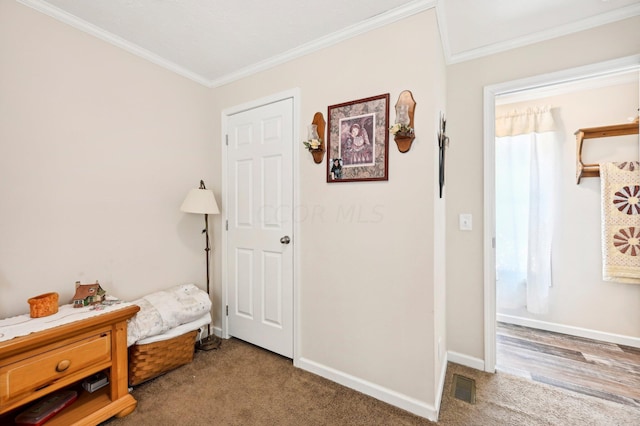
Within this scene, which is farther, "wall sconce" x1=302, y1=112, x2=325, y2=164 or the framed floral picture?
"wall sconce" x1=302, y1=112, x2=325, y2=164

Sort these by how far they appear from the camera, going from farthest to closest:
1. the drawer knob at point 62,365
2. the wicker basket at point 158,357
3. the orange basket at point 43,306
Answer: the wicker basket at point 158,357 < the orange basket at point 43,306 < the drawer knob at point 62,365

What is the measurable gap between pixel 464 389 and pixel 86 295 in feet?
8.51

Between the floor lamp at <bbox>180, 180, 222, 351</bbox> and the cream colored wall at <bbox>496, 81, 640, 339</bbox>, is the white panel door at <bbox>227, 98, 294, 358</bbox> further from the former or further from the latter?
the cream colored wall at <bbox>496, 81, 640, 339</bbox>

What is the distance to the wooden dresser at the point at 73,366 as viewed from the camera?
128 cm

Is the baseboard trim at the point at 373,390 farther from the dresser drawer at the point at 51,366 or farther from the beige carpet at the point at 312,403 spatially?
the dresser drawer at the point at 51,366

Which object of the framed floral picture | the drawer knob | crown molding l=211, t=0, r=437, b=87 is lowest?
the drawer knob

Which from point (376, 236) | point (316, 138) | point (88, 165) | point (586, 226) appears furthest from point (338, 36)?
point (586, 226)

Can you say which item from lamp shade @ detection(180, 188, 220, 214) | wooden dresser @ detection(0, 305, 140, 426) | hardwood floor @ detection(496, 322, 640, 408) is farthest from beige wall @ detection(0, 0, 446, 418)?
hardwood floor @ detection(496, 322, 640, 408)

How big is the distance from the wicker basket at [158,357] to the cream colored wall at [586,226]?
11.3 ft

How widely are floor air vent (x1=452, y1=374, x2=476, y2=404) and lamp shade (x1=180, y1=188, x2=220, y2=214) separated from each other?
2248mm

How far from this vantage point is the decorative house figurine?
1.71m

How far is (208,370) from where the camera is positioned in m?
2.10

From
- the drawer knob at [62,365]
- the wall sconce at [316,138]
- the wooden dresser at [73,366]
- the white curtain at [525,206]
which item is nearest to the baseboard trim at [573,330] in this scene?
the white curtain at [525,206]

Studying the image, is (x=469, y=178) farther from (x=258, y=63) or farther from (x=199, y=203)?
(x=199, y=203)
